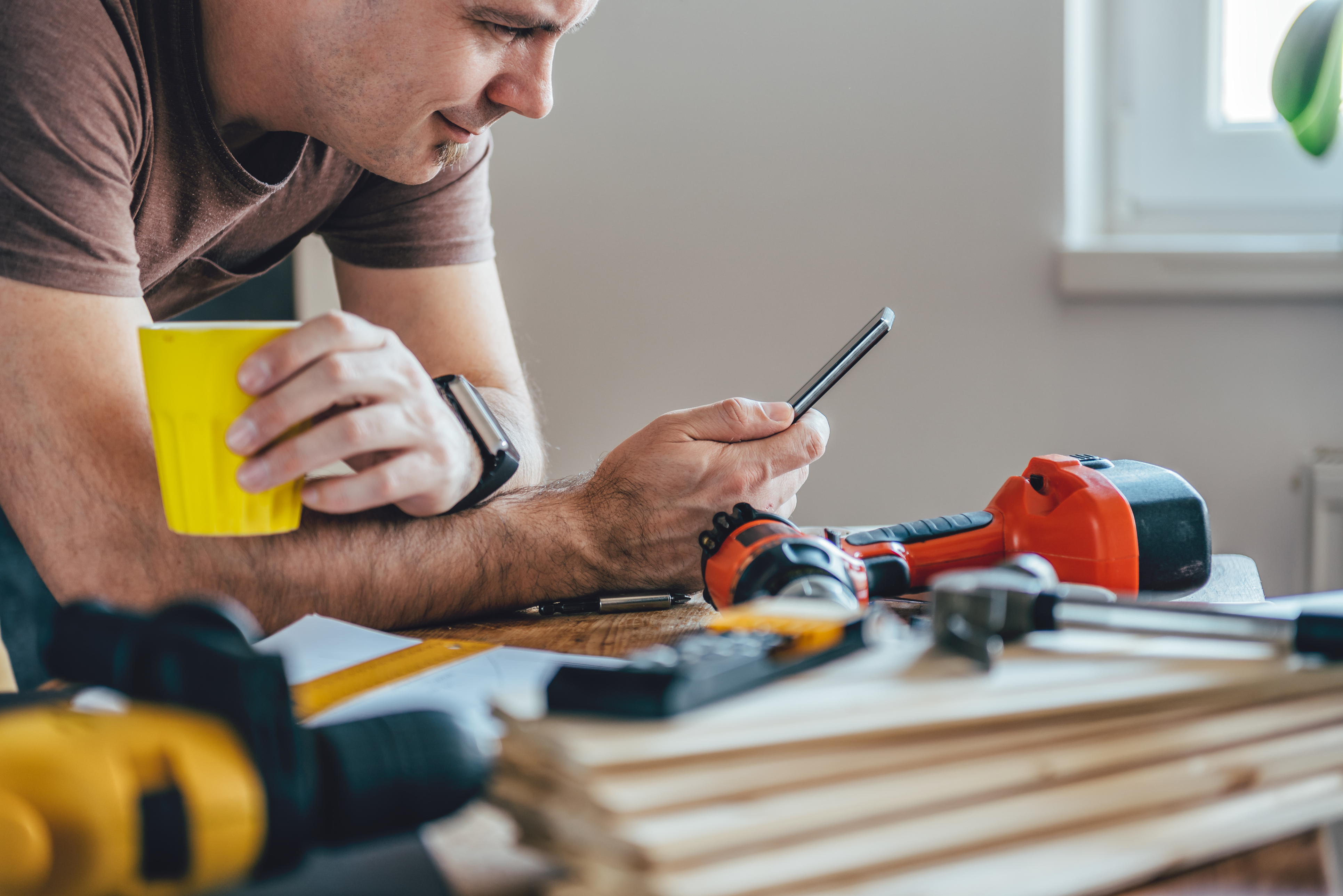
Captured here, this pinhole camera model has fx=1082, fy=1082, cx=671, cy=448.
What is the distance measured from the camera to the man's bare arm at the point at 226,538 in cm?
77

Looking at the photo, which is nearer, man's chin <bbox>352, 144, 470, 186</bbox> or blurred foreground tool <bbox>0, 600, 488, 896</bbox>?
blurred foreground tool <bbox>0, 600, 488, 896</bbox>

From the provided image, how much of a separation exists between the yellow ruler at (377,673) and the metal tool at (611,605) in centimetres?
12

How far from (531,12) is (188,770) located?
0.86 meters

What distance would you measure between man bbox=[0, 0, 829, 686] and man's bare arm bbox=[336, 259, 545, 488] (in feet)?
0.40

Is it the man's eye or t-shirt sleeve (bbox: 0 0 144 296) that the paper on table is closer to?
t-shirt sleeve (bbox: 0 0 144 296)

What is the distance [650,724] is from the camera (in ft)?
1.02

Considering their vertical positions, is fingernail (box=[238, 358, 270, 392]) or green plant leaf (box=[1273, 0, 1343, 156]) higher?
green plant leaf (box=[1273, 0, 1343, 156])

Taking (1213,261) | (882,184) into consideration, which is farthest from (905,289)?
(1213,261)

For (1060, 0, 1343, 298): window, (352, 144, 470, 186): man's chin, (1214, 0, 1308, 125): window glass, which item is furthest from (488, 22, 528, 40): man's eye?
(1214, 0, 1308, 125): window glass

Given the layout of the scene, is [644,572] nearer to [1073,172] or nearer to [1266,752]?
[1266,752]

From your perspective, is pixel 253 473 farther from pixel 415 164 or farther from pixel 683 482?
pixel 415 164

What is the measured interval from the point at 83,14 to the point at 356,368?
43cm

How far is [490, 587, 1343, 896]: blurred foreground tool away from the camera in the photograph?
296 millimetres

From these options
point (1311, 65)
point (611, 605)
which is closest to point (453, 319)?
point (611, 605)
